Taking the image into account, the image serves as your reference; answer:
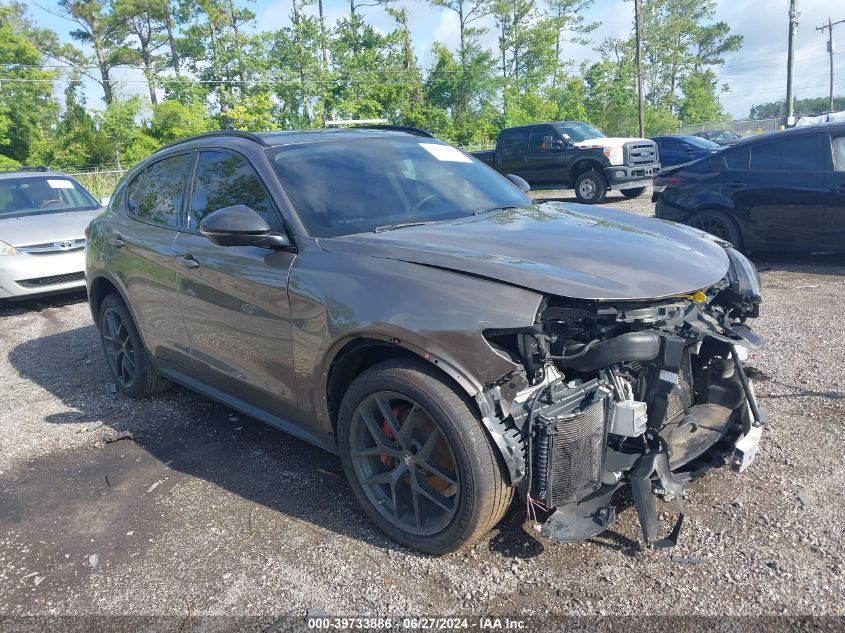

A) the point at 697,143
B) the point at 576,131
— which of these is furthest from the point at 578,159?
the point at 697,143

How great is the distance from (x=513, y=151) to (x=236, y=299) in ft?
48.5

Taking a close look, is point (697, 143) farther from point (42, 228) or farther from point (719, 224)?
point (42, 228)

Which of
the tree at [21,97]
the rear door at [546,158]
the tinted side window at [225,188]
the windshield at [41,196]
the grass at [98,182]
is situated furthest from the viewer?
the tree at [21,97]

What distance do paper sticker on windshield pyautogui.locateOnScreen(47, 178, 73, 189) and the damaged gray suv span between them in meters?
6.96

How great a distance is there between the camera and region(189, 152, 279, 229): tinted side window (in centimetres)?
342

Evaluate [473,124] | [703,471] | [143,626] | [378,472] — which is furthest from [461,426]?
[473,124]

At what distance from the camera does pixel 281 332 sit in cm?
317

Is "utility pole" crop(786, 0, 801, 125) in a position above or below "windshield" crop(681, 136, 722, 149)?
above

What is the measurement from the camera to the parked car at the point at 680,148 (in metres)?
20.8

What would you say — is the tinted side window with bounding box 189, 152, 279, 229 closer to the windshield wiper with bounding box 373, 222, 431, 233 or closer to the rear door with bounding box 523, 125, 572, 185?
the windshield wiper with bounding box 373, 222, 431, 233

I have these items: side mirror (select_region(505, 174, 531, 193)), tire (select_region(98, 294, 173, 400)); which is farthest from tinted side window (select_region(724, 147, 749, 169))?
tire (select_region(98, 294, 173, 400))

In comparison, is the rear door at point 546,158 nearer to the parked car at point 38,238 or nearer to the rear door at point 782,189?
the rear door at point 782,189

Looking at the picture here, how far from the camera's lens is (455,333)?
2.51 metres

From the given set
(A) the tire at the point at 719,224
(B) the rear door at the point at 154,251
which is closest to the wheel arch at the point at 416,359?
(B) the rear door at the point at 154,251
